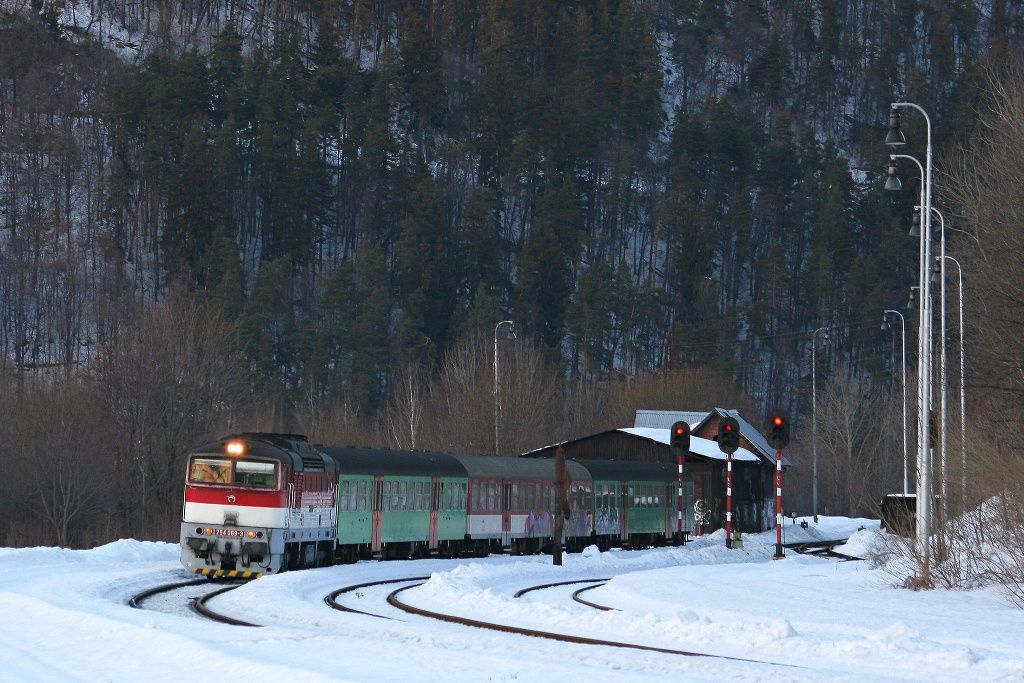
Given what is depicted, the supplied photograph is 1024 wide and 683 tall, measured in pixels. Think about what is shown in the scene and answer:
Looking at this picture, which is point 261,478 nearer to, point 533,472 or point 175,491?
point 533,472

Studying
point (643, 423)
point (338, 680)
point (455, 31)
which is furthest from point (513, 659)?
point (455, 31)

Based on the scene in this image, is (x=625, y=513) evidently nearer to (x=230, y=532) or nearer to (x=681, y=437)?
(x=681, y=437)

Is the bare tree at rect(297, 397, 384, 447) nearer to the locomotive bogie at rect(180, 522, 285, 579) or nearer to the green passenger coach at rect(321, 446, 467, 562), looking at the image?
the green passenger coach at rect(321, 446, 467, 562)

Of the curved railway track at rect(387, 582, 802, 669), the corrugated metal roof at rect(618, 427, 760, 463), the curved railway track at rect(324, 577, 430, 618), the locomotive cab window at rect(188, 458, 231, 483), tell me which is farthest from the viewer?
the corrugated metal roof at rect(618, 427, 760, 463)

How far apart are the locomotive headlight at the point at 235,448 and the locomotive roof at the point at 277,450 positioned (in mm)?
76

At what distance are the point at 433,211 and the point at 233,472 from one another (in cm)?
10710

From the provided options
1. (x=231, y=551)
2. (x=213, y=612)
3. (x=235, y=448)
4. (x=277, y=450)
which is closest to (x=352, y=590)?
(x=231, y=551)

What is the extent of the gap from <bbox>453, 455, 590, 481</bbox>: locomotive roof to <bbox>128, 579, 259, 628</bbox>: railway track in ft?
47.4

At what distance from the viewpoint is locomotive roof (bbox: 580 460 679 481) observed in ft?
164

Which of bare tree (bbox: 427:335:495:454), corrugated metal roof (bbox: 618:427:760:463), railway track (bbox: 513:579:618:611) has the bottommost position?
railway track (bbox: 513:579:618:611)

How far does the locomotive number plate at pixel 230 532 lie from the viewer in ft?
99.7

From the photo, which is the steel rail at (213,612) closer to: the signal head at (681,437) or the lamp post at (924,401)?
the lamp post at (924,401)

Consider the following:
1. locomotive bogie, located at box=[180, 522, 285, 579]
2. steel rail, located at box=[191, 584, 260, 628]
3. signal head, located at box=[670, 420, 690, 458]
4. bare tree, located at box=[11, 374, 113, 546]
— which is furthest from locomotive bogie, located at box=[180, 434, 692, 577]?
bare tree, located at box=[11, 374, 113, 546]

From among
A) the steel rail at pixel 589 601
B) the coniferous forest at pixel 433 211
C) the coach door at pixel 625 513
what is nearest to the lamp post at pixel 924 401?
the steel rail at pixel 589 601
